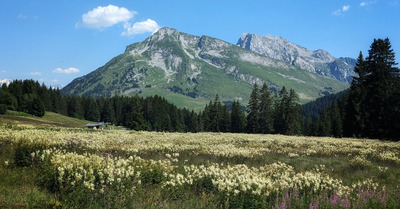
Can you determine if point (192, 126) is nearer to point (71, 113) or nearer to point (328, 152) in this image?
point (71, 113)

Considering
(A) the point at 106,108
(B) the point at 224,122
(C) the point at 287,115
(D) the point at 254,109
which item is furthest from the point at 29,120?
(A) the point at 106,108

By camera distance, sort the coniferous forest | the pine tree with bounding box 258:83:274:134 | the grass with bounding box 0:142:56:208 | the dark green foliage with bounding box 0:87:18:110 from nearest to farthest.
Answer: the grass with bounding box 0:142:56:208
the coniferous forest
the pine tree with bounding box 258:83:274:134
the dark green foliage with bounding box 0:87:18:110

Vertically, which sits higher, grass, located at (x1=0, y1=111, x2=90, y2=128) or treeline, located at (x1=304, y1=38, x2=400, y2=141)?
treeline, located at (x1=304, y1=38, x2=400, y2=141)

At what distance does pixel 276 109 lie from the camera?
257 ft

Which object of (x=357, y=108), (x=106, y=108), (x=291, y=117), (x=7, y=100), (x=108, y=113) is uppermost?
(x=7, y=100)

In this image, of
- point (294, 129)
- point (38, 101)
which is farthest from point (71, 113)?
point (294, 129)

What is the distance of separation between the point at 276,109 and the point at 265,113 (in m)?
6.47

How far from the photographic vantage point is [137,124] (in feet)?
265

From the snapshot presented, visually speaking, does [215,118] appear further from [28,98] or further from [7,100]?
[7,100]

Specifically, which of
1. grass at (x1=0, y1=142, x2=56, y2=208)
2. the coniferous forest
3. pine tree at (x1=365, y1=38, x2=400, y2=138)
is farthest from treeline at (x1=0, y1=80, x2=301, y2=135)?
grass at (x1=0, y1=142, x2=56, y2=208)

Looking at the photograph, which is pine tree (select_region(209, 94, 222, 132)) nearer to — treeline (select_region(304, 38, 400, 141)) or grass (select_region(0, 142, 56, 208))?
treeline (select_region(304, 38, 400, 141))

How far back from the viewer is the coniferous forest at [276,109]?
39.2 meters

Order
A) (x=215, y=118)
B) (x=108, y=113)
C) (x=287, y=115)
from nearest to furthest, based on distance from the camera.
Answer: (x=287, y=115)
(x=215, y=118)
(x=108, y=113)

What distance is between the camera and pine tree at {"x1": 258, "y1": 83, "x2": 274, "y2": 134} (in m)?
73.7
